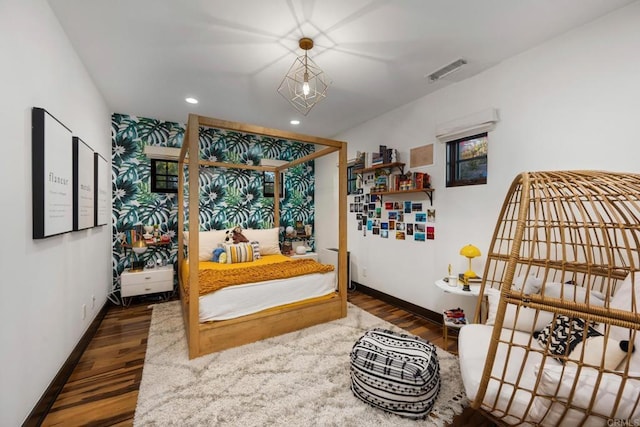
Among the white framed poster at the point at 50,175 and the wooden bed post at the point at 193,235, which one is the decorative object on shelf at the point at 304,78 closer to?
the wooden bed post at the point at 193,235

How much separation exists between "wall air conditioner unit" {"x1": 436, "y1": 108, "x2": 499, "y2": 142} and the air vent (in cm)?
46

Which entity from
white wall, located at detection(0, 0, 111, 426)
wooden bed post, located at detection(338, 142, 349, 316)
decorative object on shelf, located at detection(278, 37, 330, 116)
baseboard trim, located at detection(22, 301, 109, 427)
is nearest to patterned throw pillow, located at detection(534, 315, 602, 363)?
wooden bed post, located at detection(338, 142, 349, 316)

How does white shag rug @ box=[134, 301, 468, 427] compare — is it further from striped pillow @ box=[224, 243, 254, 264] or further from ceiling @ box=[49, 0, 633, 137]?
ceiling @ box=[49, 0, 633, 137]

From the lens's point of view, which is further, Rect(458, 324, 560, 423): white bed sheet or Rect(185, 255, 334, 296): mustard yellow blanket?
Rect(185, 255, 334, 296): mustard yellow blanket

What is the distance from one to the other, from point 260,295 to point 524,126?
9.29 feet

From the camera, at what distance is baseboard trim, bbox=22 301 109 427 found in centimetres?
148

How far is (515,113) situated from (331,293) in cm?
251

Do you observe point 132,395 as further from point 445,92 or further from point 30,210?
point 445,92

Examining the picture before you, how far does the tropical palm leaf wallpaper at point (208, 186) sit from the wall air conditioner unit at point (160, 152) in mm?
125

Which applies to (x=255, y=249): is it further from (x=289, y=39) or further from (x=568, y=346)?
(x=568, y=346)

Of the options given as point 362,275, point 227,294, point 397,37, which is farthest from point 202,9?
point 362,275

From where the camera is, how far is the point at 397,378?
5.28ft

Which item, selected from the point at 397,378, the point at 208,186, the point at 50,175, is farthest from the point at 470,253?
the point at 208,186

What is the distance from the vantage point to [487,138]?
2.56 m
